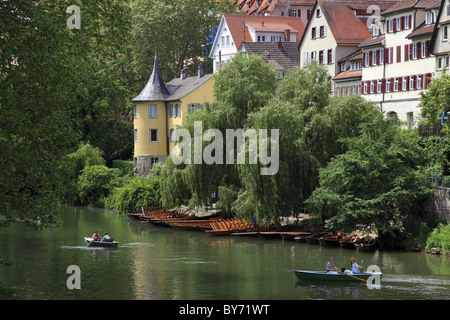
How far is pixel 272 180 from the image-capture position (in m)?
46.5

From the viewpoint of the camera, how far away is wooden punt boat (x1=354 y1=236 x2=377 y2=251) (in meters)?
42.8

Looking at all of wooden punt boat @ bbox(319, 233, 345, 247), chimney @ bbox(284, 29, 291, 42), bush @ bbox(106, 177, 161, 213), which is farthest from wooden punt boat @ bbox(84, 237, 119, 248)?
chimney @ bbox(284, 29, 291, 42)

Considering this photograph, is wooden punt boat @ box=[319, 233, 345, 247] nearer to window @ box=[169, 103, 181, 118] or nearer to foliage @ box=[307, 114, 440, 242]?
foliage @ box=[307, 114, 440, 242]

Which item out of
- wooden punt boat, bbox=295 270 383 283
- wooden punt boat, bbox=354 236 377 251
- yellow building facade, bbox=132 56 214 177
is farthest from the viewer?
yellow building facade, bbox=132 56 214 177

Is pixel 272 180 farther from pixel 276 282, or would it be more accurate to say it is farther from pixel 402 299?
pixel 402 299

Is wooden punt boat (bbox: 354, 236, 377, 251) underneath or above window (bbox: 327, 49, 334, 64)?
underneath

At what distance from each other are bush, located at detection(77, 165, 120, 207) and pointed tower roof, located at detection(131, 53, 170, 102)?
844 centimetres

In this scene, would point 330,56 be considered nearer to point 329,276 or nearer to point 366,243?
point 366,243

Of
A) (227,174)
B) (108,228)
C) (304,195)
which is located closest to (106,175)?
(108,228)

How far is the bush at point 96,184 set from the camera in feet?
242

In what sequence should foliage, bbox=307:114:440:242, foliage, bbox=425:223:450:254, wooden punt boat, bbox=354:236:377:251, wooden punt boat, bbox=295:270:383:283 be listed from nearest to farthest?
wooden punt boat, bbox=295:270:383:283, foliage, bbox=425:223:450:254, foliage, bbox=307:114:440:242, wooden punt boat, bbox=354:236:377:251

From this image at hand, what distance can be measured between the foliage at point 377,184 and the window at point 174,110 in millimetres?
35137
